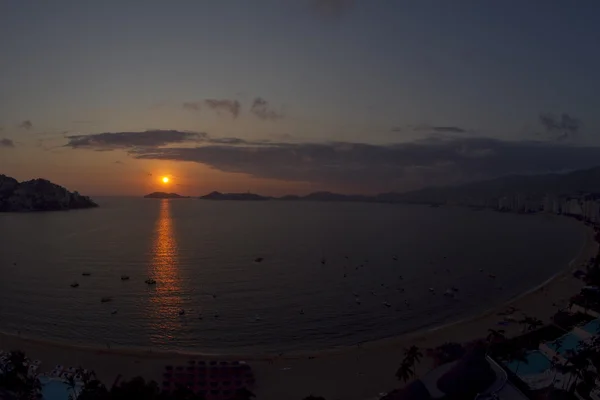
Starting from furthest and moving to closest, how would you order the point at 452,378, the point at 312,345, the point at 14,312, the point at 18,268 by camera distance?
the point at 18,268, the point at 14,312, the point at 312,345, the point at 452,378

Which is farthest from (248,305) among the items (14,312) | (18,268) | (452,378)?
(18,268)

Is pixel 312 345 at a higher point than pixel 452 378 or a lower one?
lower

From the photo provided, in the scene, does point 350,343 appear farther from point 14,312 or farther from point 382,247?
point 382,247

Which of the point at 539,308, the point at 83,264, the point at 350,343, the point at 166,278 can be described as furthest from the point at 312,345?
the point at 83,264

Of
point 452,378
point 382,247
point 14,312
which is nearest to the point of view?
point 452,378

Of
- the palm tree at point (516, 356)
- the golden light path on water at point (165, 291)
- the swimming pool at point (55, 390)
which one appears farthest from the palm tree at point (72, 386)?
A: the palm tree at point (516, 356)

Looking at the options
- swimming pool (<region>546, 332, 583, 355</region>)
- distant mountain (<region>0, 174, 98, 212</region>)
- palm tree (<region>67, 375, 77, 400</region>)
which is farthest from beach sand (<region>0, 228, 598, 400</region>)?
distant mountain (<region>0, 174, 98, 212</region>)

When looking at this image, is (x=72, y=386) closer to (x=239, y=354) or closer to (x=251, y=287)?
(x=239, y=354)

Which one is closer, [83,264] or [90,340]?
[90,340]
